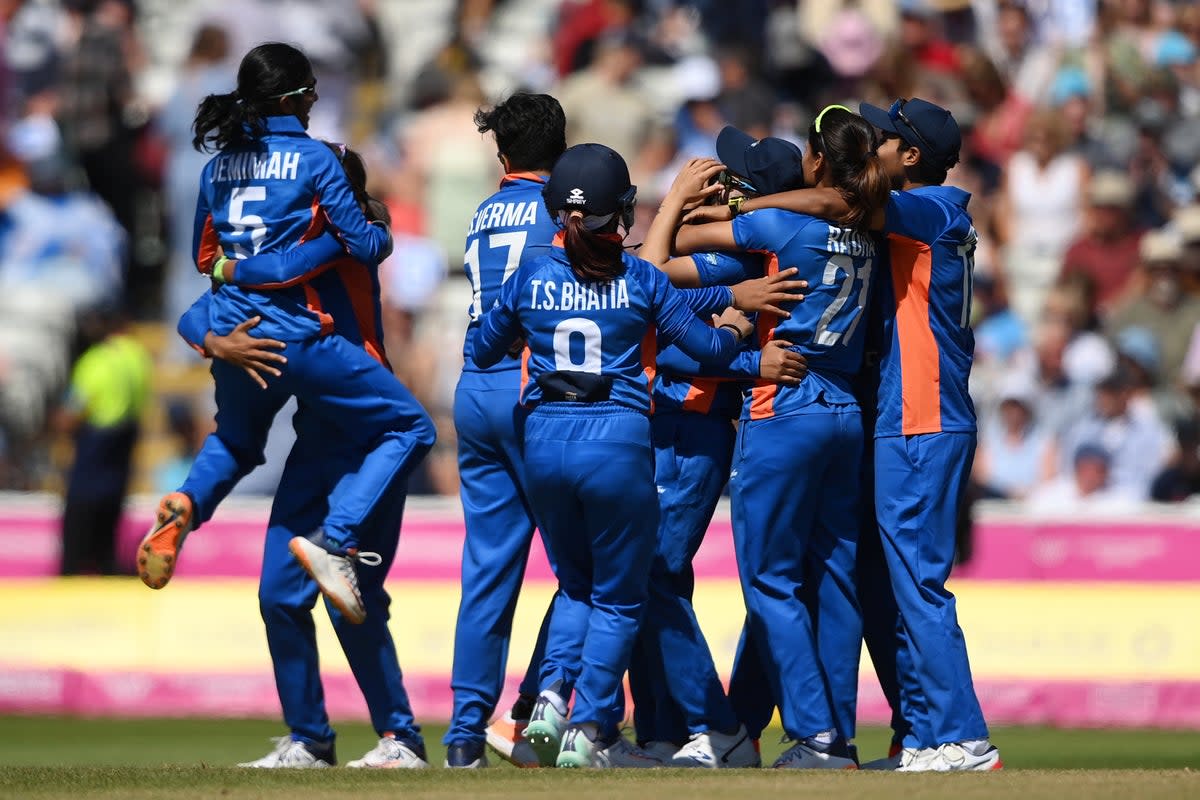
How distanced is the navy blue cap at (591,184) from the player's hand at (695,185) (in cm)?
42

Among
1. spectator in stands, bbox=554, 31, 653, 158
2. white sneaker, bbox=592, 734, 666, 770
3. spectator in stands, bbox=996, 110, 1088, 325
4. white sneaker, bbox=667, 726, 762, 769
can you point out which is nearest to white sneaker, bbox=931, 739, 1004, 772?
white sneaker, bbox=667, 726, 762, 769

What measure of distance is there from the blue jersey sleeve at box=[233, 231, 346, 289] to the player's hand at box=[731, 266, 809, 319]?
5.45 ft

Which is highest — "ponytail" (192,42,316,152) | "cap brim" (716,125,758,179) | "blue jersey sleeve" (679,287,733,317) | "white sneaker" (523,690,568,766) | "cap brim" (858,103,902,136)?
"ponytail" (192,42,316,152)

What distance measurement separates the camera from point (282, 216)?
852 centimetres

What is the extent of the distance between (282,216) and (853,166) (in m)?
2.29

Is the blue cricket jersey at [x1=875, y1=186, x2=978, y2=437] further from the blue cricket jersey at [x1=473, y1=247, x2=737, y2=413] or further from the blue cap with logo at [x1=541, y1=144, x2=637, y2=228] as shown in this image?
the blue cap with logo at [x1=541, y1=144, x2=637, y2=228]

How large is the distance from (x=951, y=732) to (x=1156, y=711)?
4.56 meters

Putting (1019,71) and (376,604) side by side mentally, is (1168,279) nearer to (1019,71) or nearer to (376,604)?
(1019,71)

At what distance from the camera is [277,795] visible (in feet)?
23.4

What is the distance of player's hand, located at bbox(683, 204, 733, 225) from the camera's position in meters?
8.55

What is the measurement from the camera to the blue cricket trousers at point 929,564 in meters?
8.10

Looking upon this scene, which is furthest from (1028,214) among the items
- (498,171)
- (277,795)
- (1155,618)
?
(277,795)

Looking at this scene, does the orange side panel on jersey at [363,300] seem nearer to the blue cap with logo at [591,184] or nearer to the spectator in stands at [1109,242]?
the blue cap with logo at [591,184]

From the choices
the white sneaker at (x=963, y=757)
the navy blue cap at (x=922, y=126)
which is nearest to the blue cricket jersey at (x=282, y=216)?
the navy blue cap at (x=922, y=126)
